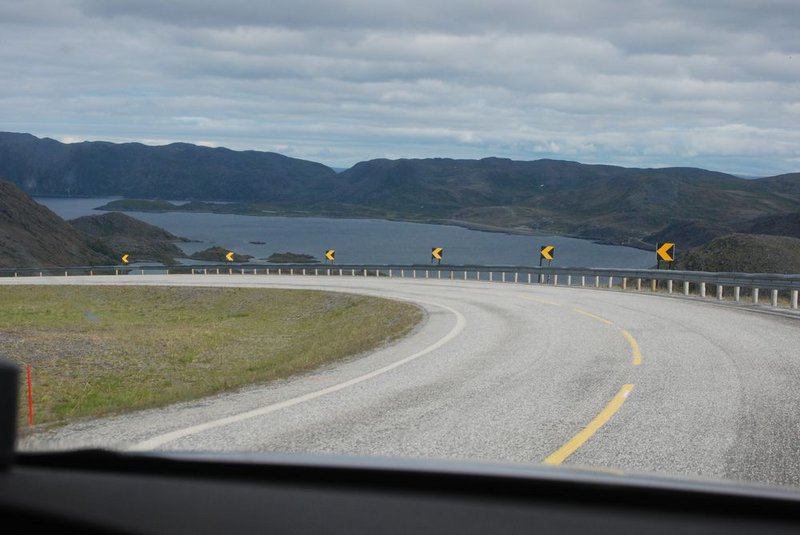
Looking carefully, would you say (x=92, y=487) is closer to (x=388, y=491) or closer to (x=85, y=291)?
(x=388, y=491)

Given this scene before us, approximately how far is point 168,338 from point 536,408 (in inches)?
656

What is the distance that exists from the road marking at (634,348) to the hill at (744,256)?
34913mm

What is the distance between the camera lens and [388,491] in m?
2.27

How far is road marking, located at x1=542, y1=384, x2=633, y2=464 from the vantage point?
6953 mm

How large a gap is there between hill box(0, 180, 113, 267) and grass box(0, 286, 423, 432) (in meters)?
96.6

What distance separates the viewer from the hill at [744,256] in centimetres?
5003

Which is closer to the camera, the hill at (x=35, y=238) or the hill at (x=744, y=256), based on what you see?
the hill at (x=744, y=256)

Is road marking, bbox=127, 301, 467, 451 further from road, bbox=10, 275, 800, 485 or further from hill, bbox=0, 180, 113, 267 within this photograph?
hill, bbox=0, 180, 113, 267

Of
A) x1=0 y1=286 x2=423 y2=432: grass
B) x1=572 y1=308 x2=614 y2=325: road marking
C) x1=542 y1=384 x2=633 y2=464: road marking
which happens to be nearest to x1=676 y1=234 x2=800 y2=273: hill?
x1=0 y1=286 x2=423 y2=432: grass

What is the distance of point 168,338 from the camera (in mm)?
23703

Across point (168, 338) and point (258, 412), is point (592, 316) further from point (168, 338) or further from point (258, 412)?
point (258, 412)

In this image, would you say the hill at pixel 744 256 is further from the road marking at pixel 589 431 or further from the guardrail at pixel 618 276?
the road marking at pixel 589 431

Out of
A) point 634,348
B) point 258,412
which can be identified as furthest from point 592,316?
point 258,412

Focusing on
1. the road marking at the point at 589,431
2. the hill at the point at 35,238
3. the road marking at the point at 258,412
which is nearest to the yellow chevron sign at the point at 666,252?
the road marking at the point at 258,412
